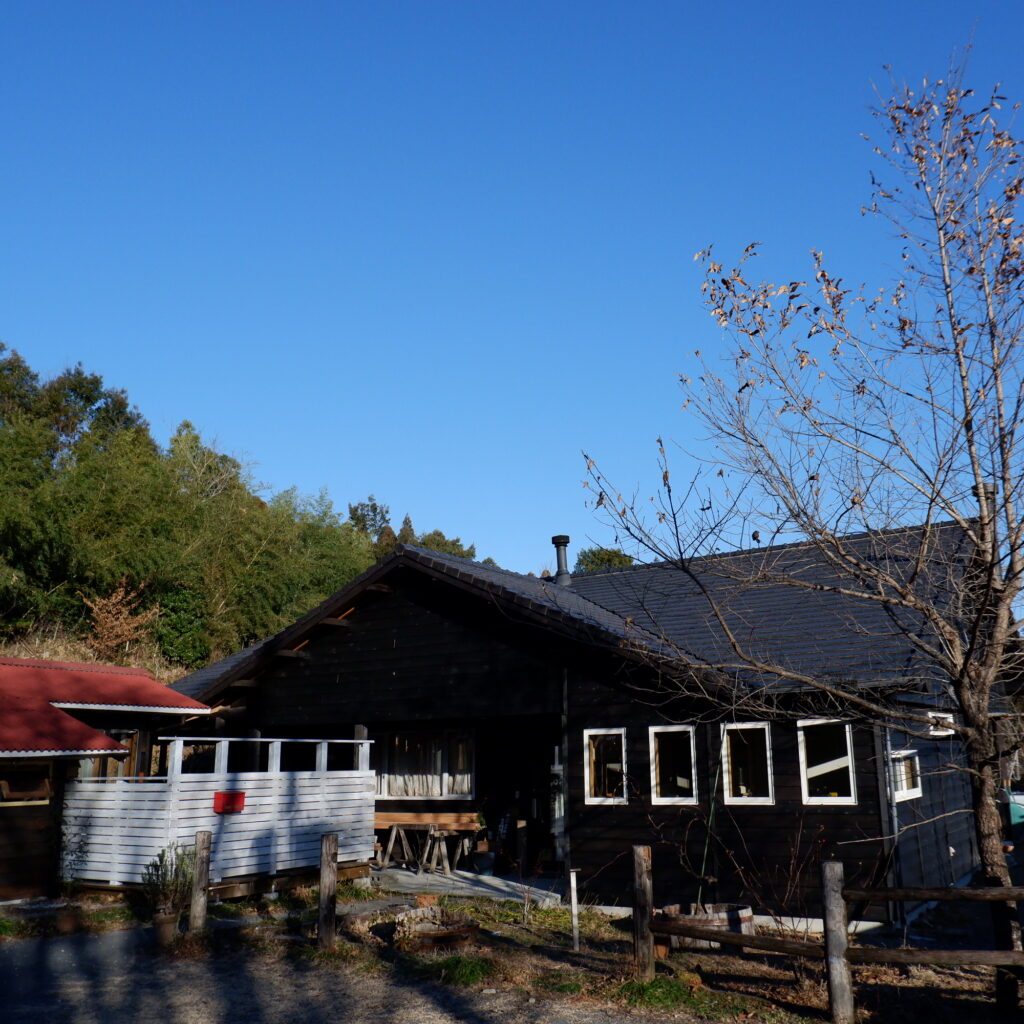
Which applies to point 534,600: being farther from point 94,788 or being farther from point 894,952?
point 894,952

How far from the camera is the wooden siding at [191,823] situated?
41.3 ft

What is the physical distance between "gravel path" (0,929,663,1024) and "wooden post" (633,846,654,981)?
835mm

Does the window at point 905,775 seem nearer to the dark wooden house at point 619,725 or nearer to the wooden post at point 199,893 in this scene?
the dark wooden house at point 619,725

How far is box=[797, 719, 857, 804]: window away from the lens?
40.7ft

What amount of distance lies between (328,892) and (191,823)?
10.4 ft

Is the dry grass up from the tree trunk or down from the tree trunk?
up

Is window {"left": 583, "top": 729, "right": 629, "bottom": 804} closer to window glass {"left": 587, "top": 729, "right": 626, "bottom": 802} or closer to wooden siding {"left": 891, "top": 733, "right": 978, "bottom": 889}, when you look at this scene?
window glass {"left": 587, "top": 729, "right": 626, "bottom": 802}

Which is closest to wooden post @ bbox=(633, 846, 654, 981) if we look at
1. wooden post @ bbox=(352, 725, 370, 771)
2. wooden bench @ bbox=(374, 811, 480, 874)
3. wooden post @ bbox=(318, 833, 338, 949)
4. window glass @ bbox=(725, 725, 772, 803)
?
wooden post @ bbox=(318, 833, 338, 949)

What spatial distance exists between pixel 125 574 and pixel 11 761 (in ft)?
57.1

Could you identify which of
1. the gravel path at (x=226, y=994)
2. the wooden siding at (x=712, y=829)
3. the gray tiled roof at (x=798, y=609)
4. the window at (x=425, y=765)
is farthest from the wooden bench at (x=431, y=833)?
the gravel path at (x=226, y=994)

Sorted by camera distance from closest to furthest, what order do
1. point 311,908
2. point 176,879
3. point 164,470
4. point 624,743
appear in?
1. point 176,879
2. point 311,908
3. point 624,743
4. point 164,470

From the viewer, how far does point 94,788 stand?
43.2 ft

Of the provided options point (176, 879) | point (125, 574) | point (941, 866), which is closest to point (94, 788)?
point (176, 879)

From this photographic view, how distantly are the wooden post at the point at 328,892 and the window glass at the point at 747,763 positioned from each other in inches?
216
